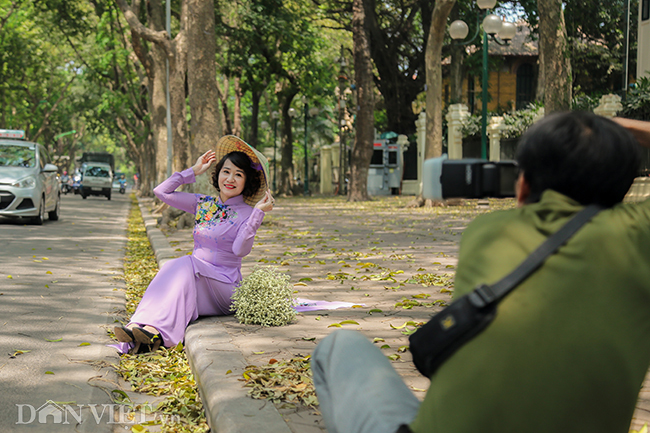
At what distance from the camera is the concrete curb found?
9.32 feet

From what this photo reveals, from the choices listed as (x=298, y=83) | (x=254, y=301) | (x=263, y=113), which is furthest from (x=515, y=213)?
(x=263, y=113)

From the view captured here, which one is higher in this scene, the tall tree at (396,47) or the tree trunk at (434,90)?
the tall tree at (396,47)

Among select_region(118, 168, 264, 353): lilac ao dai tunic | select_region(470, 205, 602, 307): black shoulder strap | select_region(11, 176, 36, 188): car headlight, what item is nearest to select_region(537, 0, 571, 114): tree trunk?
select_region(11, 176, 36, 188): car headlight

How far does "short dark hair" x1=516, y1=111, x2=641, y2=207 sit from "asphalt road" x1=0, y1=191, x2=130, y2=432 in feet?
8.77

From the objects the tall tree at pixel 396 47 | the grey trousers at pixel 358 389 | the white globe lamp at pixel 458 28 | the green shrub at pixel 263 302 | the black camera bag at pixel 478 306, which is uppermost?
the tall tree at pixel 396 47

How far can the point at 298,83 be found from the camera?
103 ft

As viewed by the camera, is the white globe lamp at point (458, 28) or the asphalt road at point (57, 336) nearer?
the asphalt road at point (57, 336)

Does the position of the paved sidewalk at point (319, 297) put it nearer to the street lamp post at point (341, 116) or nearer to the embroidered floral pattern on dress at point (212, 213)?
the embroidered floral pattern on dress at point (212, 213)

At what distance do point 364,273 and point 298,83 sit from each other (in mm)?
24364

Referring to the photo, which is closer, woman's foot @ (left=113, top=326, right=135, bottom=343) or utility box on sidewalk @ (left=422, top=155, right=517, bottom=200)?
utility box on sidewalk @ (left=422, top=155, right=517, bottom=200)

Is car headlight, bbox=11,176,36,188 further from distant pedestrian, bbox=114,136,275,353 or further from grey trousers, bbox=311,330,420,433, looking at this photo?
grey trousers, bbox=311,330,420,433

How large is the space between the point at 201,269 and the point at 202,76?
940 cm

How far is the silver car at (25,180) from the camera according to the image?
1459 centimetres

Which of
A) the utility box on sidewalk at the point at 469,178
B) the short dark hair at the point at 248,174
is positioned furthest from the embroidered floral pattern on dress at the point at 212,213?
the utility box on sidewalk at the point at 469,178
